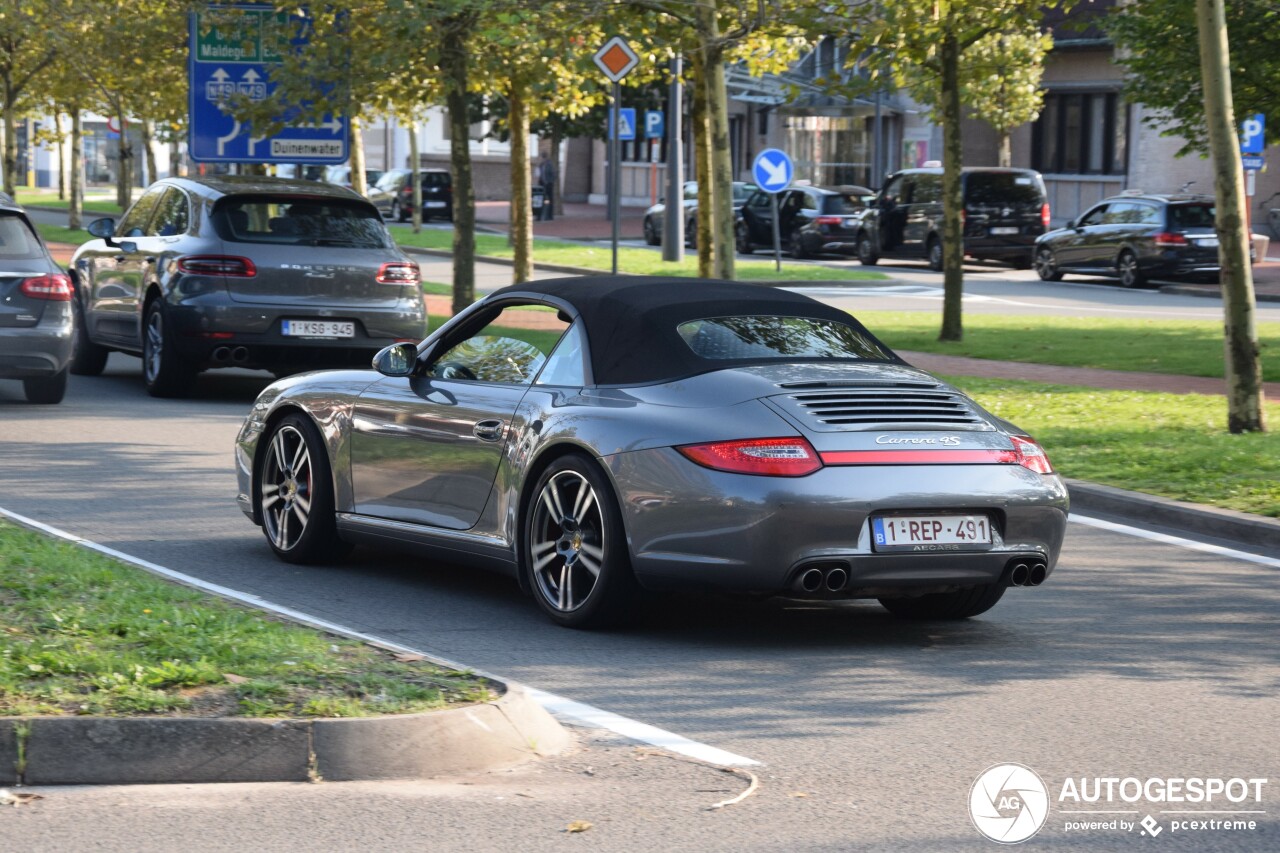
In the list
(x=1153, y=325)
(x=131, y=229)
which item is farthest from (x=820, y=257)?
(x=131, y=229)

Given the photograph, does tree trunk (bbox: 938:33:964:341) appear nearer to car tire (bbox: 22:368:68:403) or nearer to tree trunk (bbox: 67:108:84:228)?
car tire (bbox: 22:368:68:403)

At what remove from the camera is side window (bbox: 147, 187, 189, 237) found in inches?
656

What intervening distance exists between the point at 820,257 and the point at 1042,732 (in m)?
37.7

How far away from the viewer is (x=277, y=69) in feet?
75.4

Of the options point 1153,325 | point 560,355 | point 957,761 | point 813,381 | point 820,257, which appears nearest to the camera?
point 957,761

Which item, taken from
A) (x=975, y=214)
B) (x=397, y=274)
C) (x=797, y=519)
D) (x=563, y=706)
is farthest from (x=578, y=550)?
(x=975, y=214)

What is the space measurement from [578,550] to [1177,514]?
14.9 ft

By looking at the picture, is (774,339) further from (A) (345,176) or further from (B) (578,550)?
(A) (345,176)

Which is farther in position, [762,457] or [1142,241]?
[1142,241]

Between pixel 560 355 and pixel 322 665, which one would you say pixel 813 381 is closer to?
pixel 560 355

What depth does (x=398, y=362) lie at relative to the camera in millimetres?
8859

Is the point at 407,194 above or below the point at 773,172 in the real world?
below

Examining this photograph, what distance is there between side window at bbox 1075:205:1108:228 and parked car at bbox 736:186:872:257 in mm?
6937

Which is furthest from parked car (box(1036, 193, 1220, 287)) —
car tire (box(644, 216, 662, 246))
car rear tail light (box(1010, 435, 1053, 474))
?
car rear tail light (box(1010, 435, 1053, 474))
